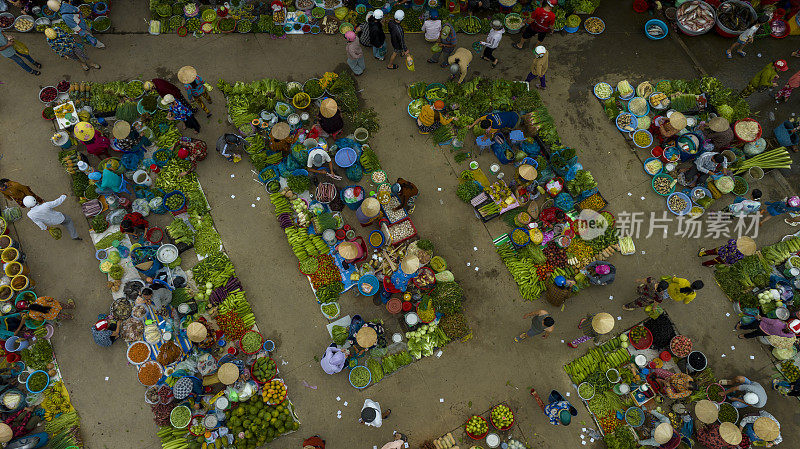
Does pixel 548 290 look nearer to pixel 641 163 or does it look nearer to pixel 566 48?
pixel 641 163

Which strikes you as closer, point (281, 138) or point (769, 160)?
point (281, 138)

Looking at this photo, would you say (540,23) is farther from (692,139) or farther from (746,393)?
(746,393)

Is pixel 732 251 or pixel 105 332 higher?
pixel 732 251

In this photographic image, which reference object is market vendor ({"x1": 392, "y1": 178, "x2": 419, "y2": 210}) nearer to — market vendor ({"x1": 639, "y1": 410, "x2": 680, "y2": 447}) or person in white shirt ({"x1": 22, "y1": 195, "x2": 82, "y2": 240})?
market vendor ({"x1": 639, "y1": 410, "x2": 680, "y2": 447})

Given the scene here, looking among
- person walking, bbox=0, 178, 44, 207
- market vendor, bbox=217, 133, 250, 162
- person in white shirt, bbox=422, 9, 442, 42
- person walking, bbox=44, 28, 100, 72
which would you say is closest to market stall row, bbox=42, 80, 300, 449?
market vendor, bbox=217, 133, 250, 162

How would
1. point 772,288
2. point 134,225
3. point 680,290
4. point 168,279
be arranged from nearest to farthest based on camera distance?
point 680,290
point 134,225
point 168,279
point 772,288

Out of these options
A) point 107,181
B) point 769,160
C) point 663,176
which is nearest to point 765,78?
point 769,160

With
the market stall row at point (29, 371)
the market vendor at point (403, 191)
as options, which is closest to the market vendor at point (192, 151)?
the market stall row at point (29, 371)
